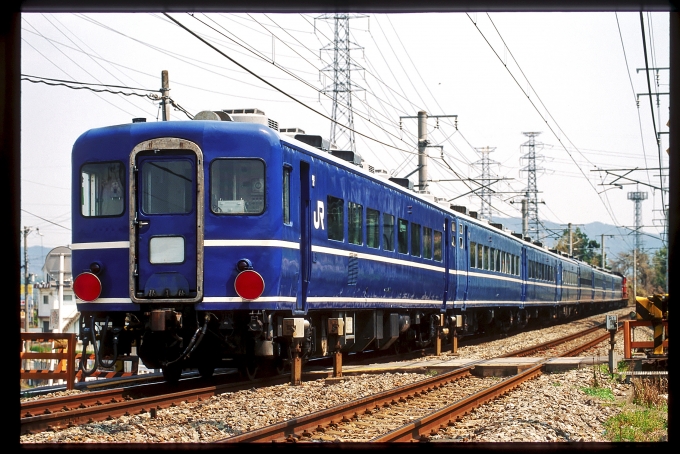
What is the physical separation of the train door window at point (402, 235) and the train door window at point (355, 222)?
83.6 inches

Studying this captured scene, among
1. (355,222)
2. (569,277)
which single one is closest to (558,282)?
(569,277)

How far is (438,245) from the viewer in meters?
18.9

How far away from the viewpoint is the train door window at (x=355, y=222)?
518 inches

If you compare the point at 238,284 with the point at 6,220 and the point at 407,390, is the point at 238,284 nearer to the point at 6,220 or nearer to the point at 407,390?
the point at 407,390

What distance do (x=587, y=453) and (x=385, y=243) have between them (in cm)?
1038

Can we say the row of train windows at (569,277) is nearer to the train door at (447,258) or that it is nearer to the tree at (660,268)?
the tree at (660,268)

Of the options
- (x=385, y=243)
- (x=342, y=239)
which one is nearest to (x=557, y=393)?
(x=342, y=239)

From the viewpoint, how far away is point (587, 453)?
4.58m

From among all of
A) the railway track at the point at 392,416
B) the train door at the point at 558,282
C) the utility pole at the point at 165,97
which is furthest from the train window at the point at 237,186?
the train door at the point at 558,282

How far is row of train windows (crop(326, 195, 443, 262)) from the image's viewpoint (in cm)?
1259

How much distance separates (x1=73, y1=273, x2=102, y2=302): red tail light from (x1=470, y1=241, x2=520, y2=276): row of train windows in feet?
42.9

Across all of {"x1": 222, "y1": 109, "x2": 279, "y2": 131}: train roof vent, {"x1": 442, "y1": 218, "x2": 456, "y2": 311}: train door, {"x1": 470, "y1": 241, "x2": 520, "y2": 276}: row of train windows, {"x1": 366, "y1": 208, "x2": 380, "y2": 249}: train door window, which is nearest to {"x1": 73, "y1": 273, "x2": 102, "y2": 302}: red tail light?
{"x1": 222, "y1": 109, "x2": 279, "y2": 131}: train roof vent

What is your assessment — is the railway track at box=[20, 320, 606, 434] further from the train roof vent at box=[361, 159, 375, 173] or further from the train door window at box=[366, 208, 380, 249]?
the train roof vent at box=[361, 159, 375, 173]

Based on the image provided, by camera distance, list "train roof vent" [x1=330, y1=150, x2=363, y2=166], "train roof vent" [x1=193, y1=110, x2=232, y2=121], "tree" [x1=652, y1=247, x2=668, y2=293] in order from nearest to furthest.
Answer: "train roof vent" [x1=193, y1=110, x2=232, y2=121] < "train roof vent" [x1=330, y1=150, x2=363, y2=166] < "tree" [x1=652, y1=247, x2=668, y2=293]
